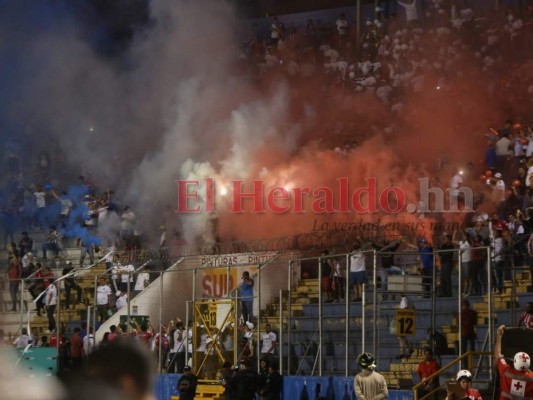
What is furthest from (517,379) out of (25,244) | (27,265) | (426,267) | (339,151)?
(25,244)

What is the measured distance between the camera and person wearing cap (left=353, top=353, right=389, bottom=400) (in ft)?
53.4

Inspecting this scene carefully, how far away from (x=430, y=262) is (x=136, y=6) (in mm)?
21308

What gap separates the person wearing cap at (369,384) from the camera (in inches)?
640

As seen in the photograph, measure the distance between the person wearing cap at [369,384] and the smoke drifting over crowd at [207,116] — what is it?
11314 millimetres

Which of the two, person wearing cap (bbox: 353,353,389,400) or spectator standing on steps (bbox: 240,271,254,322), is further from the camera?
spectator standing on steps (bbox: 240,271,254,322)

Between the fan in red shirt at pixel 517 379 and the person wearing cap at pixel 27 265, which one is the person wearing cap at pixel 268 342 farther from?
the person wearing cap at pixel 27 265

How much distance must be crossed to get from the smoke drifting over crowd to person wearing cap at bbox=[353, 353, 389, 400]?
37.1 ft

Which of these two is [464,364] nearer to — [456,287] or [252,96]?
[456,287]

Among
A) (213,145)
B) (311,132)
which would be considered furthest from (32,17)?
(311,132)

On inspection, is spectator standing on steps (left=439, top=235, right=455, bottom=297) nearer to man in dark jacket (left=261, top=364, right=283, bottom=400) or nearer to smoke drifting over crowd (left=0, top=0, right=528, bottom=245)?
man in dark jacket (left=261, top=364, right=283, bottom=400)

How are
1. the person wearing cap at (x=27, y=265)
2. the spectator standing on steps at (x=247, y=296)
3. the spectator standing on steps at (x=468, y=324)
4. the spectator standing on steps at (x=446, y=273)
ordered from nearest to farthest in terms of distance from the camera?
1. the spectator standing on steps at (x=468, y=324)
2. the spectator standing on steps at (x=446, y=273)
3. the spectator standing on steps at (x=247, y=296)
4. the person wearing cap at (x=27, y=265)

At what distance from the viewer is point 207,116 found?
3622cm

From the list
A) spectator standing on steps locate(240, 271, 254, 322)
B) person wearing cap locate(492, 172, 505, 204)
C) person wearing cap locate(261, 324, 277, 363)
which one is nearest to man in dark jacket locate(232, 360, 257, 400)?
person wearing cap locate(261, 324, 277, 363)

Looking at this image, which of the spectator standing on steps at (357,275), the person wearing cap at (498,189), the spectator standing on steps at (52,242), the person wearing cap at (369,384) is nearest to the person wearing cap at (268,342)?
the spectator standing on steps at (357,275)
